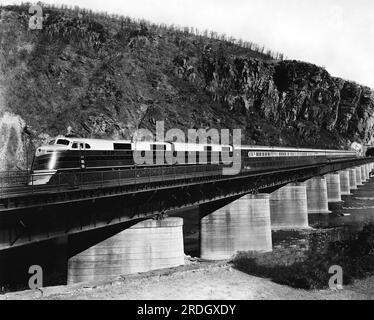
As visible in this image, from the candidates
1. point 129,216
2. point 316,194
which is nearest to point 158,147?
point 129,216

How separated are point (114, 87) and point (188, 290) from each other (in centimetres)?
12407

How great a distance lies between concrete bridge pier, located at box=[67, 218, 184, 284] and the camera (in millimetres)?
30953

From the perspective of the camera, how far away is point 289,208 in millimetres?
61906

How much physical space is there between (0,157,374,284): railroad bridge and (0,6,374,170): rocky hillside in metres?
73.6

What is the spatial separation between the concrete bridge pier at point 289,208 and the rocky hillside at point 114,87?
218ft

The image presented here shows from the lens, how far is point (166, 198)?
118 feet

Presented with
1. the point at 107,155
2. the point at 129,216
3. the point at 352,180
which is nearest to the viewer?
the point at 129,216

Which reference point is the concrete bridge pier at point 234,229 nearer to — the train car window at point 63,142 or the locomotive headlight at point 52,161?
the train car window at point 63,142

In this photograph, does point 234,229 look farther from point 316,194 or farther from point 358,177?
point 358,177

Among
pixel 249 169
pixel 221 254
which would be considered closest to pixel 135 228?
pixel 221 254

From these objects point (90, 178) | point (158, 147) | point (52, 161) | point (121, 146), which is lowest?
point (90, 178)

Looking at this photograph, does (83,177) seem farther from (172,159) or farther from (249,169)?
(249,169)

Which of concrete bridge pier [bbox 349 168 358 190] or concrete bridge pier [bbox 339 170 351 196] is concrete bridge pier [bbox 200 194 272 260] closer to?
concrete bridge pier [bbox 339 170 351 196]
